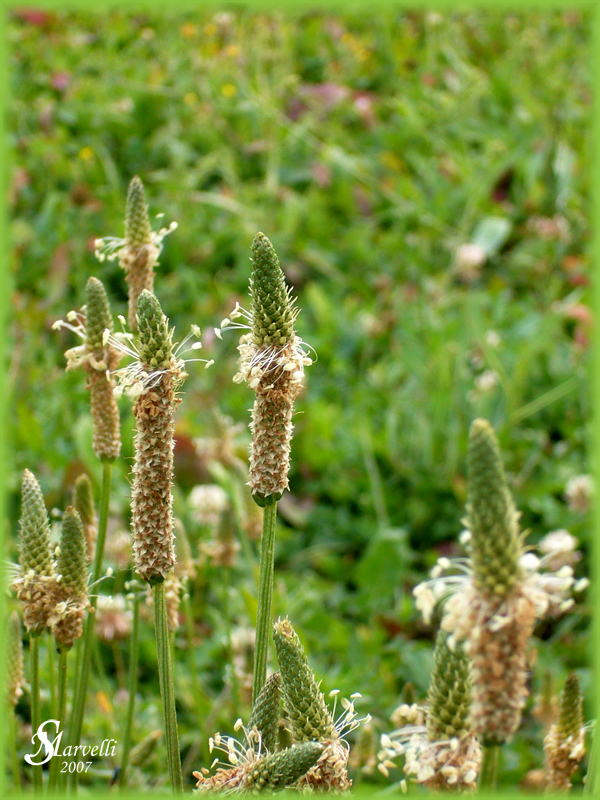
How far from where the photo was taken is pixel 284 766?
0.71 meters

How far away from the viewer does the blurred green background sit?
2010 millimetres

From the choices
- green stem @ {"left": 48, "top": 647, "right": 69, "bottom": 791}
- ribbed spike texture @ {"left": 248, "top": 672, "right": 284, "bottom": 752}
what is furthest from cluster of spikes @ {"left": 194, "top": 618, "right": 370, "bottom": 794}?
green stem @ {"left": 48, "top": 647, "right": 69, "bottom": 791}

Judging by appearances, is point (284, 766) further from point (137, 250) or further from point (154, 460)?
point (137, 250)

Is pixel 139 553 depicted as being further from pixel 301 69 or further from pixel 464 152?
pixel 301 69

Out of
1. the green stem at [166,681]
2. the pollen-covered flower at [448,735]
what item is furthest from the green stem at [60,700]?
Answer: the pollen-covered flower at [448,735]

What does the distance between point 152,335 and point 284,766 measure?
400 mm

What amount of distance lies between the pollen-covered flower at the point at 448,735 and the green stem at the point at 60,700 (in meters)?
0.38

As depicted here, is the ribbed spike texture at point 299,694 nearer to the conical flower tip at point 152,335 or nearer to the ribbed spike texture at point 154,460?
the ribbed spike texture at point 154,460

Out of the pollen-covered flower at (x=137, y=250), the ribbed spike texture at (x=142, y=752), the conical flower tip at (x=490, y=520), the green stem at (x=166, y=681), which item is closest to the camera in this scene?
the conical flower tip at (x=490, y=520)

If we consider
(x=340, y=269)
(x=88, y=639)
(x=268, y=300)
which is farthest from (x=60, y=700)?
(x=340, y=269)

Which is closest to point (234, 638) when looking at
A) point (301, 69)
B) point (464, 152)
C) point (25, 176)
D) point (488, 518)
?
point (488, 518)

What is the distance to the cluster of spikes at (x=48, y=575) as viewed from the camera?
900 millimetres

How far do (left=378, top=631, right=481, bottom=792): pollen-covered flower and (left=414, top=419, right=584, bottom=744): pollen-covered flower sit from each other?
4.4 inches

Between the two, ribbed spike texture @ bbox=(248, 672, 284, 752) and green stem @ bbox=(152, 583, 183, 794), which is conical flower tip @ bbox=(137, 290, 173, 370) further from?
ribbed spike texture @ bbox=(248, 672, 284, 752)
